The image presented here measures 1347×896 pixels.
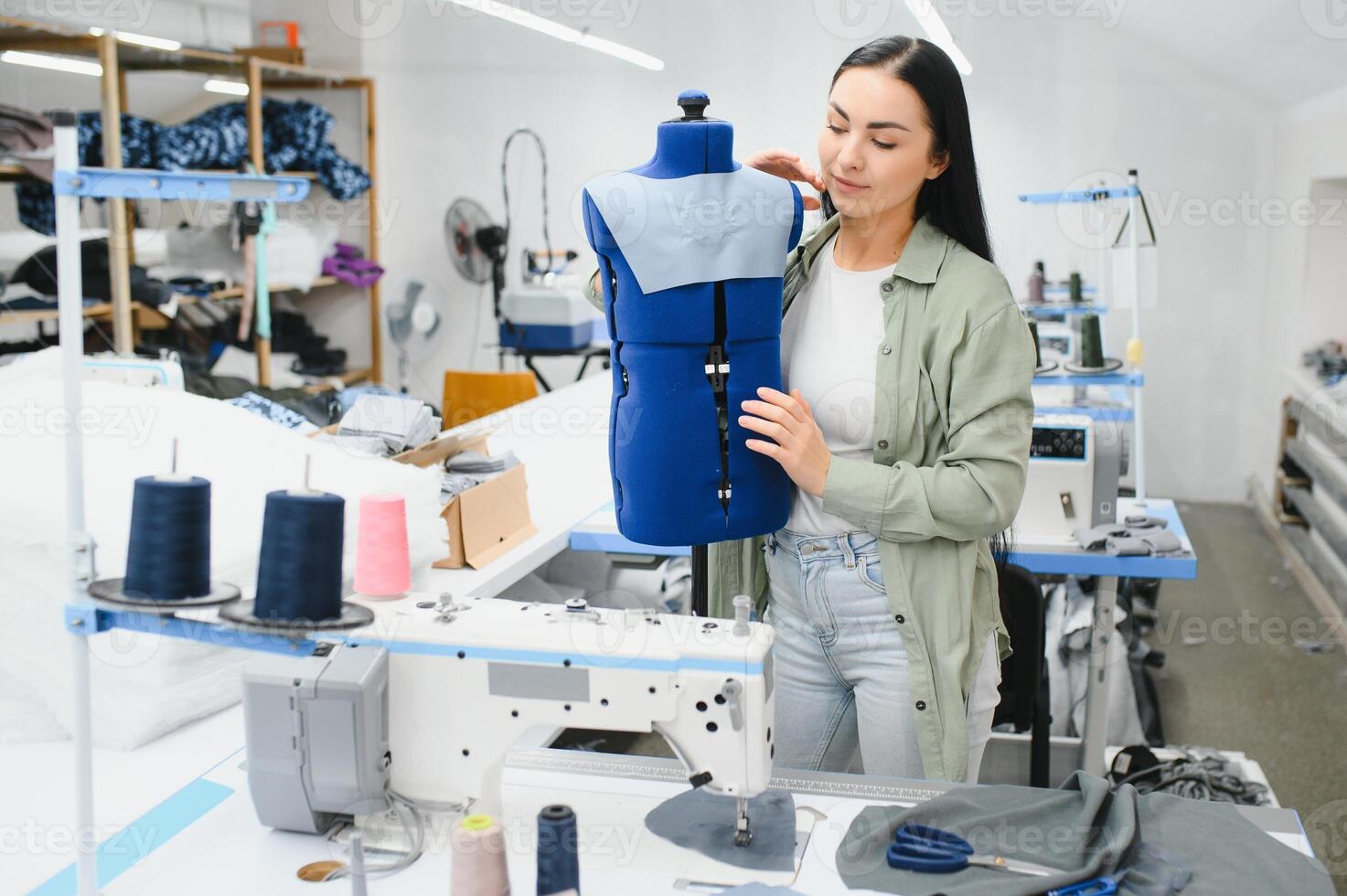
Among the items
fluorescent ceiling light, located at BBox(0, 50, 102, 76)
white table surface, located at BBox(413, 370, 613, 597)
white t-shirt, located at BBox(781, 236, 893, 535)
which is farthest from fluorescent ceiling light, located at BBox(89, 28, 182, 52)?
white t-shirt, located at BBox(781, 236, 893, 535)

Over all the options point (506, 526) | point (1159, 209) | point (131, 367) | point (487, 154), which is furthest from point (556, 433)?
point (1159, 209)

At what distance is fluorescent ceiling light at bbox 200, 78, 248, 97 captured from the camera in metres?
5.88

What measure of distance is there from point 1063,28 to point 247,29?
438cm

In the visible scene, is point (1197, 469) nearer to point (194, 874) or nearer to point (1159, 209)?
point (1159, 209)

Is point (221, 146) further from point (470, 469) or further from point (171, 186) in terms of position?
point (171, 186)

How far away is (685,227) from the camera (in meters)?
1.39

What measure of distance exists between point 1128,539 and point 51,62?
4375mm

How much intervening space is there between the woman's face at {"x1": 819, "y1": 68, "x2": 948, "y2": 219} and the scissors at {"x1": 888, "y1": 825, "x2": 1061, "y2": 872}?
73 cm

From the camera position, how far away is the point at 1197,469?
611 centimetres

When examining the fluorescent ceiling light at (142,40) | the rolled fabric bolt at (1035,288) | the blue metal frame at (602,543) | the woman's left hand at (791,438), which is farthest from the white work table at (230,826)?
the rolled fabric bolt at (1035,288)

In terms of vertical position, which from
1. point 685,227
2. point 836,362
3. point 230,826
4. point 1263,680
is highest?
point 685,227

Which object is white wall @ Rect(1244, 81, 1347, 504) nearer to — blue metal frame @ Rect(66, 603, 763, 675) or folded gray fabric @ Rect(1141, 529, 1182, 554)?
folded gray fabric @ Rect(1141, 529, 1182, 554)

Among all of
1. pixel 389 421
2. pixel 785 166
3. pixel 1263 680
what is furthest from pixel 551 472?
pixel 1263 680

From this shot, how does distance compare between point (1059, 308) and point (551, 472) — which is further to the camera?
point (1059, 308)
